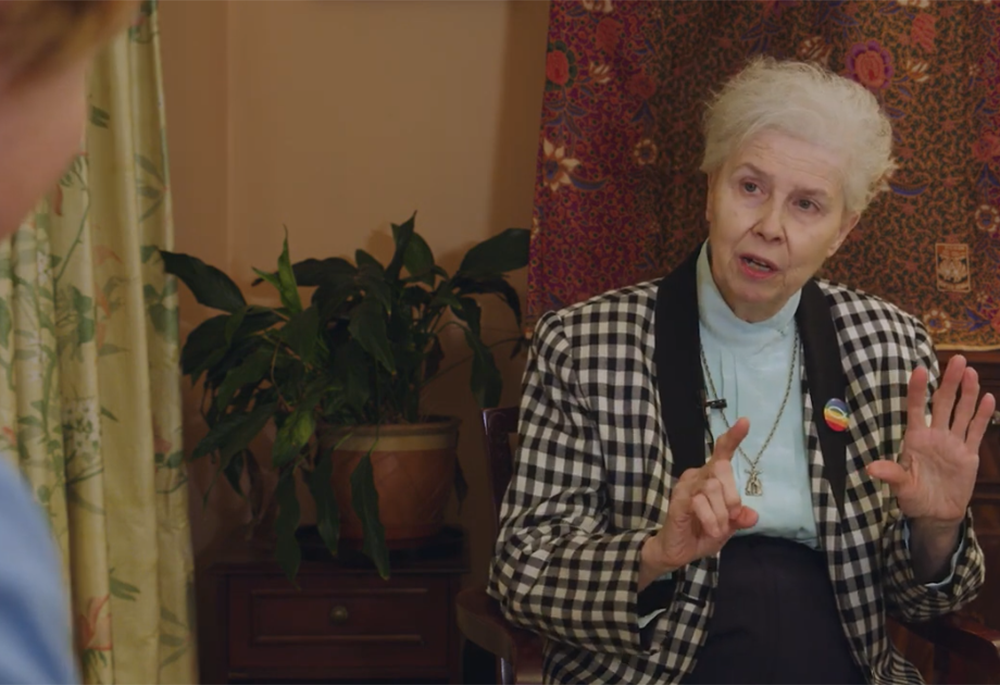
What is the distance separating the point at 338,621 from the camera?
7.69 feet

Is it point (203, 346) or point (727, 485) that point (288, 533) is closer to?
point (203, 346)

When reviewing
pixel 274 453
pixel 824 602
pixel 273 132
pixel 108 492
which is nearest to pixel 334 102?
pixel 273 132

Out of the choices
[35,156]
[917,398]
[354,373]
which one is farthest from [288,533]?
[35,156]

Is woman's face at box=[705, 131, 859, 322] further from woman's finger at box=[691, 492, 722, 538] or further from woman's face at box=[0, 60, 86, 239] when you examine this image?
woman's face at box=[0, 60, 86, 239]

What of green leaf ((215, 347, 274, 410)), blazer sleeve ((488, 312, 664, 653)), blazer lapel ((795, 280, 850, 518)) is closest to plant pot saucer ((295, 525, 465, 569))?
green leaf ((215, 347, 274, 410))

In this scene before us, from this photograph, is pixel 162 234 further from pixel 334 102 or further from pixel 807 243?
pixel 807 243

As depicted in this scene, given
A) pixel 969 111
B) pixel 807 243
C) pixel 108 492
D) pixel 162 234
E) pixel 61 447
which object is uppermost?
pixel 969 111

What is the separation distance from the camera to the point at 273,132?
114 inches

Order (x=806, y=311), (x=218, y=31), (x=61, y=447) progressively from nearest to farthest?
(x=61, y=447) → (x=806, y=311) → (x=218, y=31)

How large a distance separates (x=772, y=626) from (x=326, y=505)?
2.93 ft

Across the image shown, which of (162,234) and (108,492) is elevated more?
(162,234)

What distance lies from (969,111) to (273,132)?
1602 millimetres

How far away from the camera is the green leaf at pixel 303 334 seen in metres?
2.15

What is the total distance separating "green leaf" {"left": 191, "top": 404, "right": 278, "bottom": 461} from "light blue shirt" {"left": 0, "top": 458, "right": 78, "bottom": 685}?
1.83 m
